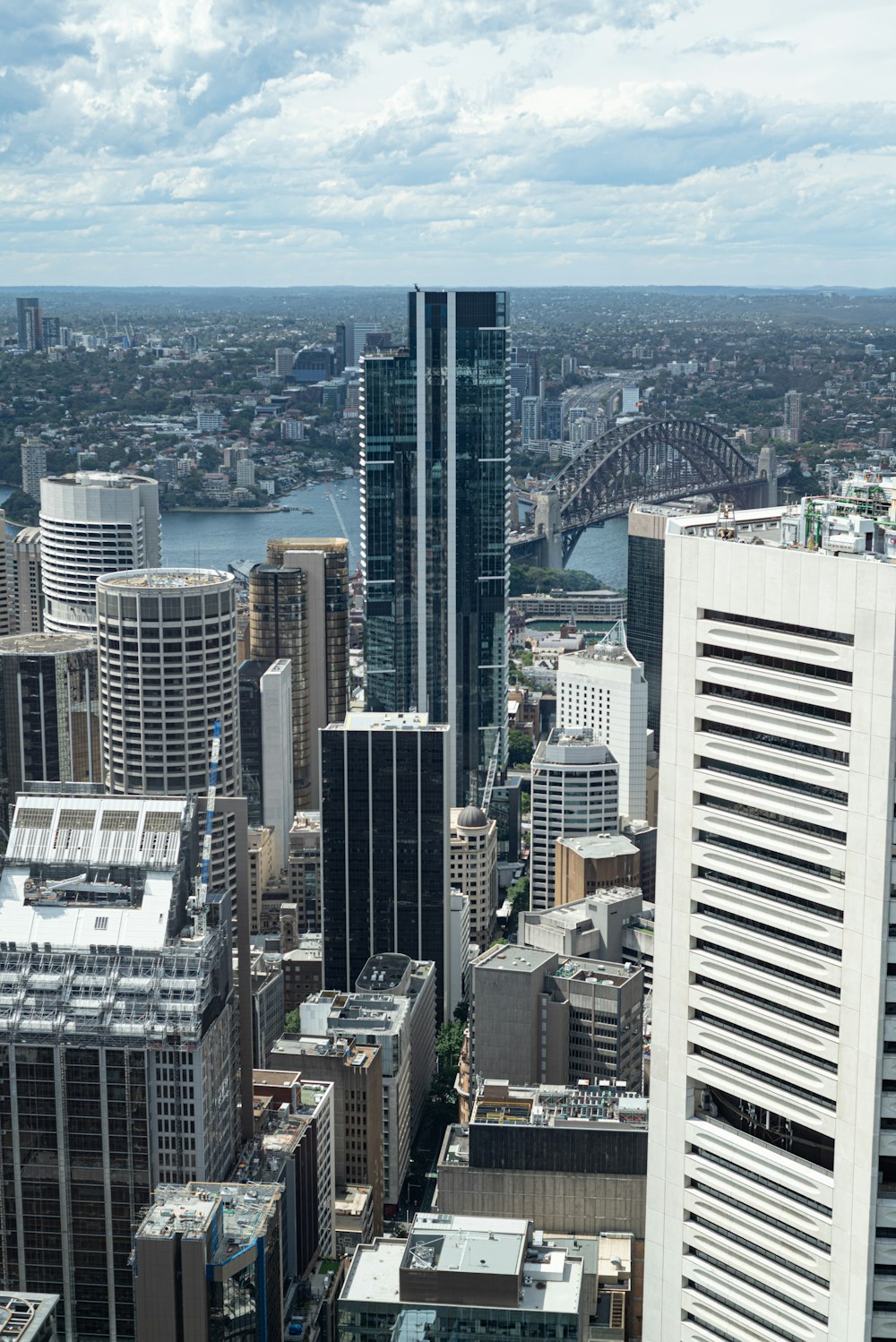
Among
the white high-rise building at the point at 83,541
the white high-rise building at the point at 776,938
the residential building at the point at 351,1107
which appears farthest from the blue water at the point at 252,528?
the white high-rise building at the point at 776,938

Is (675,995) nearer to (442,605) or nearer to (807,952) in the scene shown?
(807,952)

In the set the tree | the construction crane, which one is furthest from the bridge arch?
the construction crane

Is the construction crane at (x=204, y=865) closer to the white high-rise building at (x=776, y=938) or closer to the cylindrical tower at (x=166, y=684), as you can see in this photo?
the cylindrical tower at (x=166, y=684)

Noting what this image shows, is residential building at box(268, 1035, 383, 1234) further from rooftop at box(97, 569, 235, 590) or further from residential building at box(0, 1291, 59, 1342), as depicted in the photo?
rooftop at box(97, 569, 235, 590)

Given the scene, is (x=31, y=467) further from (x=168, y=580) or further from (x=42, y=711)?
(x=168, y=580)

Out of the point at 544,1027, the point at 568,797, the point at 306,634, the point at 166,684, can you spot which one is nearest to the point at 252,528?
the point at 306,634
